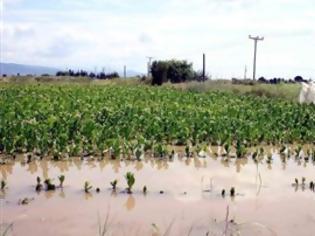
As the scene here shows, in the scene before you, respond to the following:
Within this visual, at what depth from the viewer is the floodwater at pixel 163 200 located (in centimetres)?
645

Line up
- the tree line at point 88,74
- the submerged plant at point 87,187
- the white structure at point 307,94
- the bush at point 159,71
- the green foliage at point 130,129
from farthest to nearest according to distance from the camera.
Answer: the tree line at point 88,74 → the bush at point 159,71 → the white structure at point 307,94 → the green foliage at point 130,129 → the submerged plant at point 87,187

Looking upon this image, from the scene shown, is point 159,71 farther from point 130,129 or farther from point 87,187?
point 87,187

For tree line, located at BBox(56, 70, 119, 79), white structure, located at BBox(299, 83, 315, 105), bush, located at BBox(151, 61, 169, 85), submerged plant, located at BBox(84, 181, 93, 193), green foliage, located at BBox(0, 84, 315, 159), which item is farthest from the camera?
tree line, located at BBox(56, 70, 119, 79)

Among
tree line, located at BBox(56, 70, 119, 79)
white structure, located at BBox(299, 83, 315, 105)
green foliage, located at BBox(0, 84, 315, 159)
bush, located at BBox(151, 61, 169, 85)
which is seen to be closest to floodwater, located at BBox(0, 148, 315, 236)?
green foliage, located at BBox(0, 84, 315, 159)

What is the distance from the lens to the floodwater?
21.1 feet

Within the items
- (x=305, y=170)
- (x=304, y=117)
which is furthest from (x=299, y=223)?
(x=304, y=117)

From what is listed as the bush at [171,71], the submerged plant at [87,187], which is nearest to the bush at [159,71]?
the bush at [171,71]

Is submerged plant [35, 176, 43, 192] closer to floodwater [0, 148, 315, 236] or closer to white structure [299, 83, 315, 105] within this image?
floodwater [0, 148, 315, 236]

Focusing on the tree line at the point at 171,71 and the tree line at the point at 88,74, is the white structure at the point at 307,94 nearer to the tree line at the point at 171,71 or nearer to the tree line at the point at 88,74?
the tree line at the point at 171,71

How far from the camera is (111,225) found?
6.44 metres

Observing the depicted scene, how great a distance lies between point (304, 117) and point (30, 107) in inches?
330

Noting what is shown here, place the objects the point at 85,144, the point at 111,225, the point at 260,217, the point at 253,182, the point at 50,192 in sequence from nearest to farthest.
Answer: the point at 111,225 < the point at 260,217 < the point at 50,192 < the point at 253,182 < the point at 85,144

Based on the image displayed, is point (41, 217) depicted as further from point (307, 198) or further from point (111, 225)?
point (307, 198)

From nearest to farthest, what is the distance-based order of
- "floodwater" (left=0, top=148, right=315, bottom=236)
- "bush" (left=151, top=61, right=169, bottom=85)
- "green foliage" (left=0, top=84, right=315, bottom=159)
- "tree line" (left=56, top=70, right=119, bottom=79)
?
"floodwater" (left=0, top=148, right=315, bottom=236), "green foliage" (left=0, top=84, right=315, bottom=159), "bush" (left=151, top=61, right=169, bottom=85), "tree line" (left=56, top=70, right=119, bottom=79)
